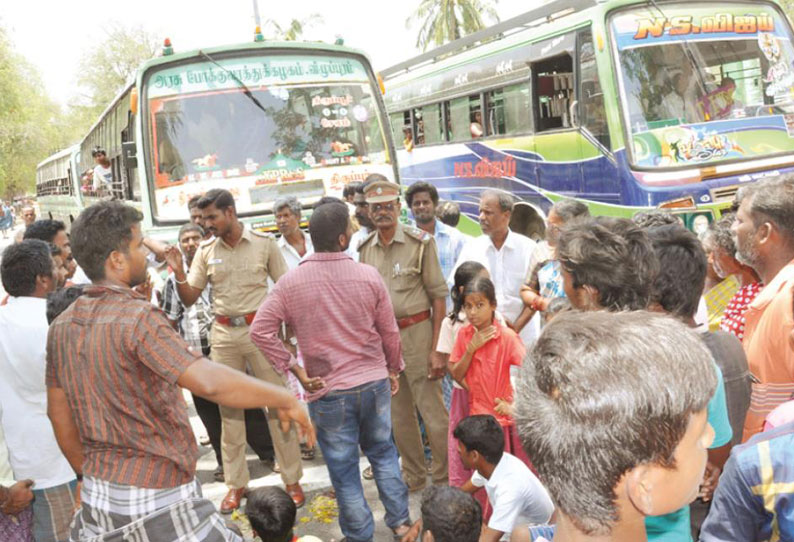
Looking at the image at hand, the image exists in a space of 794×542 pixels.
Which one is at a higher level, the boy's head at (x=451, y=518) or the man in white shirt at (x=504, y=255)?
the man in white shirt at (x=504, y=255)

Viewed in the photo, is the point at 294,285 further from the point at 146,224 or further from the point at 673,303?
the point at 146,224

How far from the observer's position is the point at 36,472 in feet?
10.5

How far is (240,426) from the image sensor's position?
4.83 m

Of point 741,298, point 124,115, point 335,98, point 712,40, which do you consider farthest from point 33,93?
point 741,298

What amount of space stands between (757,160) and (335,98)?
181 inches

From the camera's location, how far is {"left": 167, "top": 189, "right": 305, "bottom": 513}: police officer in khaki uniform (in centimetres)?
470

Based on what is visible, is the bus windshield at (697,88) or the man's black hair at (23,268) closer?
the man's black hair at (23,268)

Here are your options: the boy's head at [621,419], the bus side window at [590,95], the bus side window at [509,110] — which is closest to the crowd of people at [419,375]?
the boy's head at [621,419]

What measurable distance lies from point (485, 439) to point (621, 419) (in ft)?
6.95

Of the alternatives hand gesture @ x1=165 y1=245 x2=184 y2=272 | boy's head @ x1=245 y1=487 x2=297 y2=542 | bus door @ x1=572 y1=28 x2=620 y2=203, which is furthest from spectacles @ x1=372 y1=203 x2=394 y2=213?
bus door @ x1=572 y1=28 x2=620 y2=203

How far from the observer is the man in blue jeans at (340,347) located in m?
3.73

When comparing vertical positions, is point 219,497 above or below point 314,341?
below

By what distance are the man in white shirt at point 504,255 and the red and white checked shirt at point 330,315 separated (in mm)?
1313

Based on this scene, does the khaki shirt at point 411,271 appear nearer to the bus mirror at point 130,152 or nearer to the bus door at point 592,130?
the bus door at point 592,130
